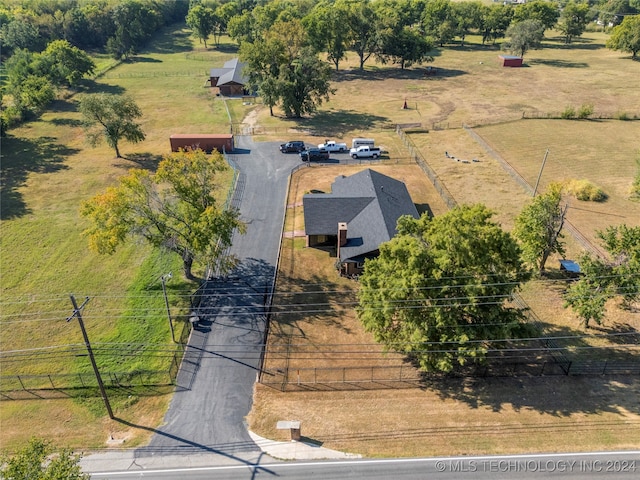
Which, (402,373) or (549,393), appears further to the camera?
(402,373)

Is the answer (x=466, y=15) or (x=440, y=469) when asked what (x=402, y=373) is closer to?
(x=440, y=469)

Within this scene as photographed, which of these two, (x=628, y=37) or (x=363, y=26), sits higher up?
(x=363, y=26)

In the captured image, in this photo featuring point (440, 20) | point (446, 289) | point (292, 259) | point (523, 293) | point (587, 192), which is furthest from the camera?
point (440, 20)

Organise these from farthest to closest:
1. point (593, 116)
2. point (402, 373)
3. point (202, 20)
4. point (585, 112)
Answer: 1. point (202, 20)
2. point (593, 116)
3. point (585, 112)
4. point (402, 373)

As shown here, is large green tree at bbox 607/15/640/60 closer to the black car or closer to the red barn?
the black car

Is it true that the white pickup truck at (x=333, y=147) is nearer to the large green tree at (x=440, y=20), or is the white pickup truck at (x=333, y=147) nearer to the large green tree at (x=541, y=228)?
the large green tree at (x=541, y=228)

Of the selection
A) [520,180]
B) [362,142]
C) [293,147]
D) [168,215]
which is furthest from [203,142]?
[520,180]

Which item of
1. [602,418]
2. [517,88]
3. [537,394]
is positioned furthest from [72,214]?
[517,88]
